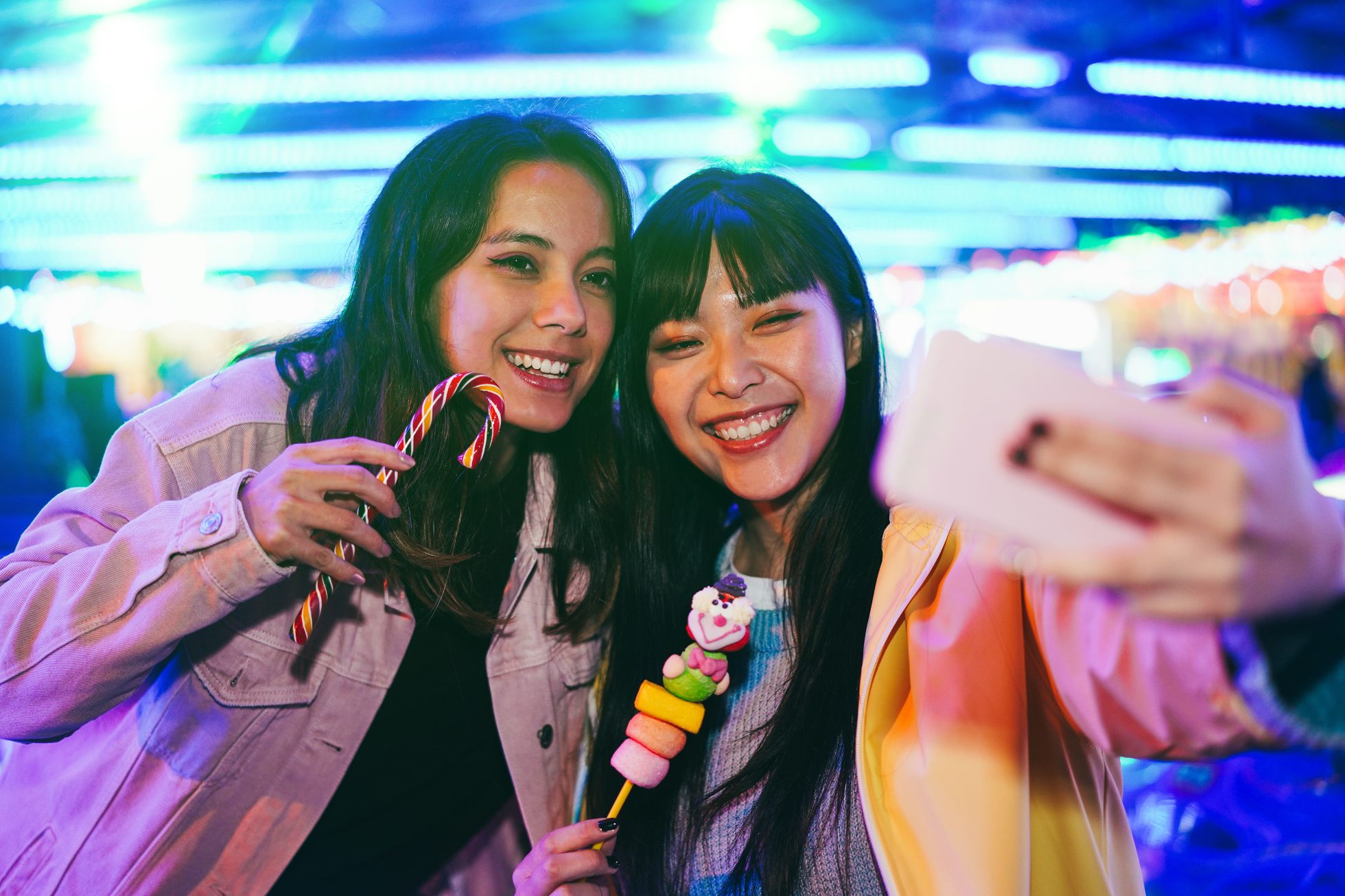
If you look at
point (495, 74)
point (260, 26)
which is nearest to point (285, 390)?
point (495, 74)

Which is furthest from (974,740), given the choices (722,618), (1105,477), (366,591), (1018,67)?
(1018,67)

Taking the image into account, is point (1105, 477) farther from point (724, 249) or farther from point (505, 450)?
point (505, 450)

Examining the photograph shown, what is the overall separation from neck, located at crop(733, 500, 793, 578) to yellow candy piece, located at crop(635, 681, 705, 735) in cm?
47

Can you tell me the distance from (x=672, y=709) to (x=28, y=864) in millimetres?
1503

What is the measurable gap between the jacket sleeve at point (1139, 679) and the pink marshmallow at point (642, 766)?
91cm

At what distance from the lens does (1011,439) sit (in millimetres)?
804

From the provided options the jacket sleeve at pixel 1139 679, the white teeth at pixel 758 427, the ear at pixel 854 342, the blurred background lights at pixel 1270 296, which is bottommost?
the jacket sleeve at pixel 1139 679

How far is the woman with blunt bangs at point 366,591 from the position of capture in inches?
65.8

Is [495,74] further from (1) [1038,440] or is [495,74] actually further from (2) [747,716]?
(1) [1038,440]

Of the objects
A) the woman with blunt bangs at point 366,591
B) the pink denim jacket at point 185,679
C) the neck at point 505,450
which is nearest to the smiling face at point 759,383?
the woman with blunt bangs at point 366,591

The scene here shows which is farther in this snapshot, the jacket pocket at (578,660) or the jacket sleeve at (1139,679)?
the jacket pocket at (578,660)

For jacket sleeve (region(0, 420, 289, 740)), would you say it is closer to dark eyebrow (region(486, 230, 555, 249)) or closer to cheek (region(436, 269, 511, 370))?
cheek (region(436, 269, 511, 370))

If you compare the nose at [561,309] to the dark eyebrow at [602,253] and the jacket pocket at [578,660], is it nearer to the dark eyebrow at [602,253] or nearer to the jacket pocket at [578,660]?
the dark eyebrow at [602,253]

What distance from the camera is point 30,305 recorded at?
15000 millimetres
